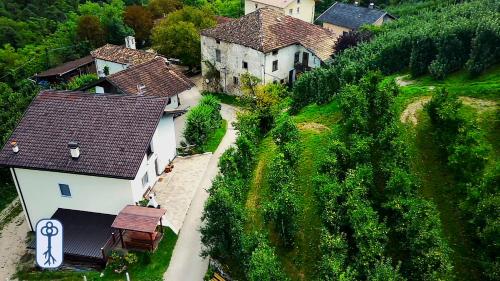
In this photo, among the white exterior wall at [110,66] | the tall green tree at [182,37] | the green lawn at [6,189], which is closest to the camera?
the green lawn at [6,189]

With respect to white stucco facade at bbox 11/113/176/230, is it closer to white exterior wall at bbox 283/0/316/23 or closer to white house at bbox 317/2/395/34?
white house at bbox 317/2/395/34

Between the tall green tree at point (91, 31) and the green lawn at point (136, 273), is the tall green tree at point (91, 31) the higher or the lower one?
the higher one

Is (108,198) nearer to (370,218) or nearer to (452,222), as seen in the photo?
(370,218)

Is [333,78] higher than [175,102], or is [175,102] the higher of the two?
[333,78]

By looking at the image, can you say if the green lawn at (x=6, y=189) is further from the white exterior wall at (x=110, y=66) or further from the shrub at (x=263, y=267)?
the shrub at (x=263, y=267)

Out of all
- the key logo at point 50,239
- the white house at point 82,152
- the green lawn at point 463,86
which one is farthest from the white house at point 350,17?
the key logo at point 50,239

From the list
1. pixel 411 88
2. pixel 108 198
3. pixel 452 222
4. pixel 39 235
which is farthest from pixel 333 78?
pixel 39 235
